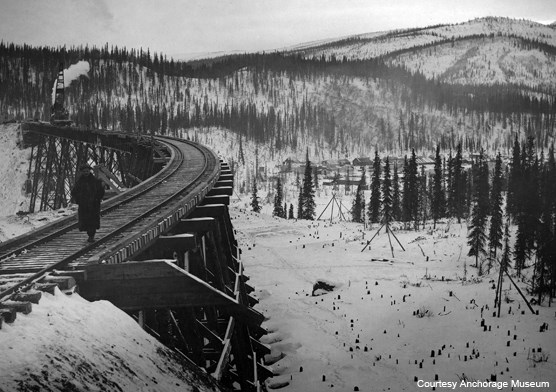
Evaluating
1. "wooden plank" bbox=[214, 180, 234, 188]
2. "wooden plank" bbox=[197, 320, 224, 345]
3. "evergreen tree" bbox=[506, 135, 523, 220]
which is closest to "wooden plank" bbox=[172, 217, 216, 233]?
"wooden plank" bbox=[197, 320, 224, 345]

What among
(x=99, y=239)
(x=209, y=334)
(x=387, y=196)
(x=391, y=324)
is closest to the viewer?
(x=99, y=239)

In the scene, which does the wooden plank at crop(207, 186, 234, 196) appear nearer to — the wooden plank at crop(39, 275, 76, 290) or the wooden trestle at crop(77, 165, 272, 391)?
the wooden trestle at crop(77, 165, 272, 391)

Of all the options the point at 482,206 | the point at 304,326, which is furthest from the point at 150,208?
the point at 482,206

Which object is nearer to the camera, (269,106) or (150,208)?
(150,208)

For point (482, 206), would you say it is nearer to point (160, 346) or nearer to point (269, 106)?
point (160, 346)

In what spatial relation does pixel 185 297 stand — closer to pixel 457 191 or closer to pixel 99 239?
pixel 99 239

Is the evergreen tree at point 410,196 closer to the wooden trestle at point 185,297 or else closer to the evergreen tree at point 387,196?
the evergreen tree at point 387,196

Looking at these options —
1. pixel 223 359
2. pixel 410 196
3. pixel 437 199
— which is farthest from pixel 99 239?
pixel 410 196
